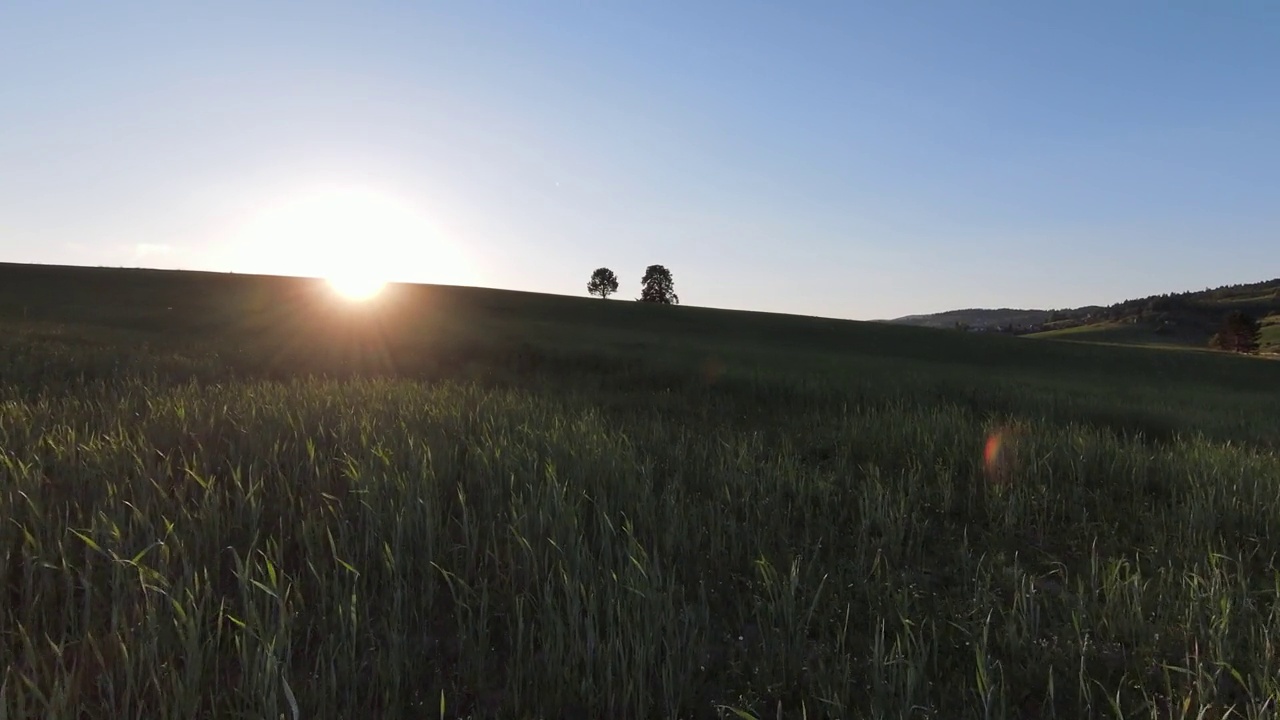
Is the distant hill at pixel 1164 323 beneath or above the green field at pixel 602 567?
above

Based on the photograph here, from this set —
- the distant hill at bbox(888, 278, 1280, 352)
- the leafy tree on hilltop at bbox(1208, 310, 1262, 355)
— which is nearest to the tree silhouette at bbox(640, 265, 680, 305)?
the distant hill at bbox(888, 278, 1280, 352)

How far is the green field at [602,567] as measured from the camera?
232cm

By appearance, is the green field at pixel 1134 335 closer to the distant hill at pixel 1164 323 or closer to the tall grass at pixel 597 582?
the distant hill at pixel 1164 323

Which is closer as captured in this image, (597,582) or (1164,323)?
(597,582)

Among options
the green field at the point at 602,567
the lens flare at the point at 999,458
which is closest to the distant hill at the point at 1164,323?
the lens flare at the point at 999,458

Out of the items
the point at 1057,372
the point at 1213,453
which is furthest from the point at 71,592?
the point at 1057,372

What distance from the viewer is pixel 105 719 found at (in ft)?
6.66

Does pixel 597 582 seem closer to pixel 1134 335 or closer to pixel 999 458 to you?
pixel 999 458

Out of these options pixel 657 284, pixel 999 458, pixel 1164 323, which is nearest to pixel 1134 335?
pixel 1164 323

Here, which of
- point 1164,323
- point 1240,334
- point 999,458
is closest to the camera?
point 999,458

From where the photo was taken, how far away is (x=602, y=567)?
3129 mm

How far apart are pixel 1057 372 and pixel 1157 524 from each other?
31228mm

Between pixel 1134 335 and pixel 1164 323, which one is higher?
pixel 1164 323

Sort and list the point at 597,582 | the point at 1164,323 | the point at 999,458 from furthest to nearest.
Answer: the point at 1164,323
the point at 999,458
the point at 597,582
